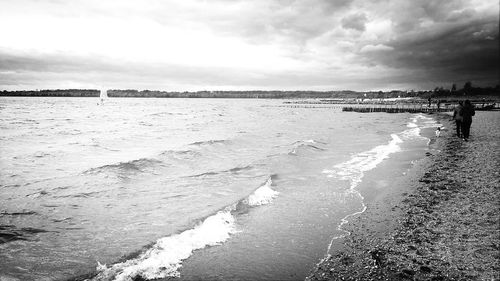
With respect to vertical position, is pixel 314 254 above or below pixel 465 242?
below

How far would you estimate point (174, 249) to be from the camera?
22.8 feet

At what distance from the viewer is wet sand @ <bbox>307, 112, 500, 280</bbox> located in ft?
17.3

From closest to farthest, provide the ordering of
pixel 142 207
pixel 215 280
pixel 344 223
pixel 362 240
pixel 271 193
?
pixel 215 280 < pixel 362 240 < pixel 344 223 < pixel 142 207 < pixel 271 193

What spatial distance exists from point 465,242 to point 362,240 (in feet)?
6.54

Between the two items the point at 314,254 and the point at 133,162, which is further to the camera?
the point at 133,162

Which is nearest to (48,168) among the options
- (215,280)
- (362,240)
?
(215,280)

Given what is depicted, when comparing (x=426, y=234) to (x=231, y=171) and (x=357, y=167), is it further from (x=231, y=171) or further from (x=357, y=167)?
(x=231, y=171)

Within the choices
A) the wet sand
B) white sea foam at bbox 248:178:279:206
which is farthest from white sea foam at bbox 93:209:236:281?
the wet sand

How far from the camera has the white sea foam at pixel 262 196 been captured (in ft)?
34.7

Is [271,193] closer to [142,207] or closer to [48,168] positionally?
[142,207]

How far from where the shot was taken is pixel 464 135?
21828 mm

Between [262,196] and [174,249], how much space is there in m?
4.80

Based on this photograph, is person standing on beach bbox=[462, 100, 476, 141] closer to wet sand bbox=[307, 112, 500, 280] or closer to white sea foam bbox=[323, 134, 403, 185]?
white sea foam bbox=[323, 134, 403, 185]

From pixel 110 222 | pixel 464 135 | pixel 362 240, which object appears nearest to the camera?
pixel 362 240
